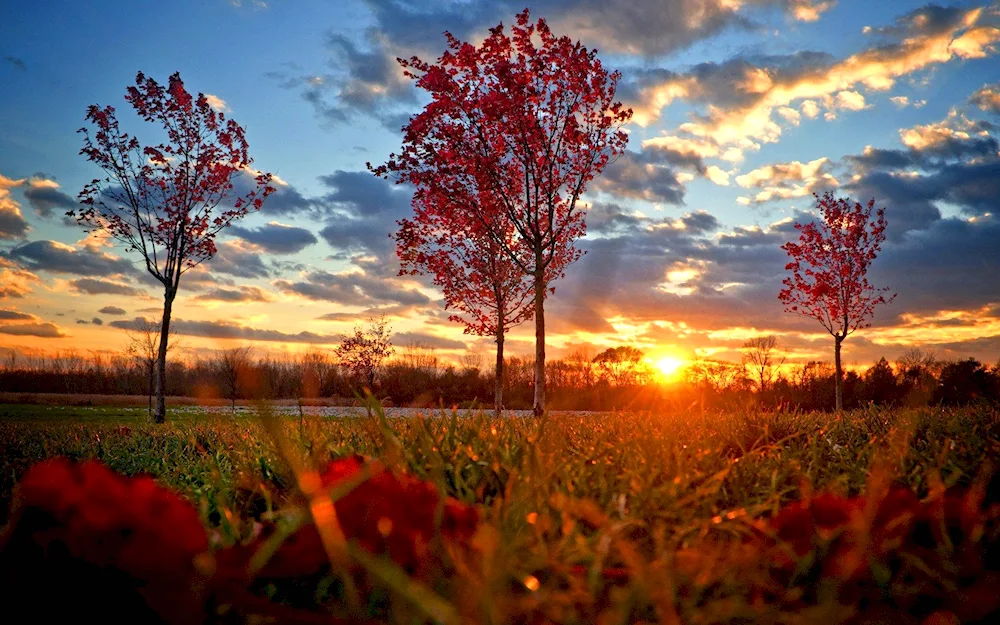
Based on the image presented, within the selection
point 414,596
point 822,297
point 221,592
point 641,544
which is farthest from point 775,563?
point 822,297

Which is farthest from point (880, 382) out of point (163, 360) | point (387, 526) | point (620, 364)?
point (387, 526)

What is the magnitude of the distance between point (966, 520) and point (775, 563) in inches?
29.0

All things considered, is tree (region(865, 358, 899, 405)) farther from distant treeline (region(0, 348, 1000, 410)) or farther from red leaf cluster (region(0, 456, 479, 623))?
red leaf cluster (region(0, 456, 479, 623))

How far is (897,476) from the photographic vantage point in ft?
8.57

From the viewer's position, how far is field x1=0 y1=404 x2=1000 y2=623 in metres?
1.15

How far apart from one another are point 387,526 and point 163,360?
59.4 ft

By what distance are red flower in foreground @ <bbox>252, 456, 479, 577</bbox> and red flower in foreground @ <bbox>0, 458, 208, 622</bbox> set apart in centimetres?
19

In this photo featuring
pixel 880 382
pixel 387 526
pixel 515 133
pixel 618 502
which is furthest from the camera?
pixel 880 382

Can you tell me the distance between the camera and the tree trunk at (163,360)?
16.7m

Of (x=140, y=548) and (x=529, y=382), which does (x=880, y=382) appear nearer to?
(x=529, y=382)

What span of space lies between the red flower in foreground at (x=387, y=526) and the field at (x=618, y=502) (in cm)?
7

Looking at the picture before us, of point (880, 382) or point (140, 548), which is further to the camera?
point (880, 382)

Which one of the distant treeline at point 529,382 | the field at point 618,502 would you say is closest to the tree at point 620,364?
the distant treeline at point 529,382

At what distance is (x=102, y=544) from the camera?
1240mm
